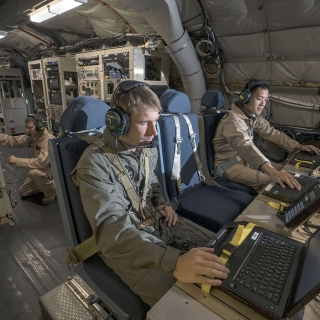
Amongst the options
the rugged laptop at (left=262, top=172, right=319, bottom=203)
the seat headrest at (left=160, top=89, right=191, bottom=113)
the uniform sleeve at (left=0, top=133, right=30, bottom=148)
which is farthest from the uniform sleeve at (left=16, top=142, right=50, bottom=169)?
the rugged laptop at (left=262, top=172, right=319, bottom=203)

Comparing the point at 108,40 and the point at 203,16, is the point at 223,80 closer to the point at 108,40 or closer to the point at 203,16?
the point at 203,16

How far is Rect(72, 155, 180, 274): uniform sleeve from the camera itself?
84 cm

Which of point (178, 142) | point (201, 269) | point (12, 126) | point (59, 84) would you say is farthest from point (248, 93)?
point (12, 126)

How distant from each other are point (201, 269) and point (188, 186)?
53.8 inches

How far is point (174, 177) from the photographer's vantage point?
191 cm

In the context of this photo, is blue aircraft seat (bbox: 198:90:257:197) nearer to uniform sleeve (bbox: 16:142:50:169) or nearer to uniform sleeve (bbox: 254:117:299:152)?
uniform sleeve (bbox: 254:117:299:152)

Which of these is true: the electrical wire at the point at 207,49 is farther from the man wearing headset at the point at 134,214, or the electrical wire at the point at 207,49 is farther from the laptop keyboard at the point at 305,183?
the man wearing headset at the point at 134,214

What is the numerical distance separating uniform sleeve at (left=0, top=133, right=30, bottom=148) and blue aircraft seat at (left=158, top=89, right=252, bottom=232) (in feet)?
7.42

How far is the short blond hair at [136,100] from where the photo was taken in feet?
3.68

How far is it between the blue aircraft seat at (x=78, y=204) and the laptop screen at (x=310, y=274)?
27.8 inches

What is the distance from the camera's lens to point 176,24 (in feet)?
9.23

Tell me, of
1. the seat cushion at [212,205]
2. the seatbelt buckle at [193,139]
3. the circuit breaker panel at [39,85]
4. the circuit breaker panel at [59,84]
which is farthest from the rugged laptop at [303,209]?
the circuit breaker panel at [39,85]

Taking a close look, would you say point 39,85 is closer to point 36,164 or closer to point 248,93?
point 36,164

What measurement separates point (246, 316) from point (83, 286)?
134 cm
